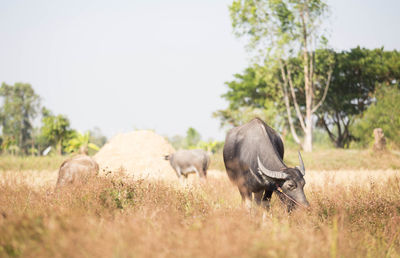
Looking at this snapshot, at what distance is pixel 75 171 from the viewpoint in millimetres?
8812

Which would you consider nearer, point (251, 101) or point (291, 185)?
point (291, 185)

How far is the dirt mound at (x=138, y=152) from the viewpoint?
16.6m

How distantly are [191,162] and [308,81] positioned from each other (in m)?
23.3

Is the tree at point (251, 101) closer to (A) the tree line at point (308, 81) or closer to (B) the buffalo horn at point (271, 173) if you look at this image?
(A) the tree line at point (308, 81)

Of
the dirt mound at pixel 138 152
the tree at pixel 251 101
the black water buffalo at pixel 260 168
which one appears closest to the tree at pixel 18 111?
the tree at pixel 251 101

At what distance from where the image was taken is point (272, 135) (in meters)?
7.52

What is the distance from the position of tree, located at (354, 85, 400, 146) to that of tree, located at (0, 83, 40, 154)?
5535 cm

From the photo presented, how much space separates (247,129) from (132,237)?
15.7 ft

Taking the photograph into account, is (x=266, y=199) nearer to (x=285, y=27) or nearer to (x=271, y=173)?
(x=271, y=173)

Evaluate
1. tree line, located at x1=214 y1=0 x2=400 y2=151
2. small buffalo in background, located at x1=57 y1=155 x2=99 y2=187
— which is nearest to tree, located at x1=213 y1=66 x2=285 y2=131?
tree line, located at x1=214 y1=0 x2=400 y2=151

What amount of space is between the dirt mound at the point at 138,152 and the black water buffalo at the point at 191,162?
163cm

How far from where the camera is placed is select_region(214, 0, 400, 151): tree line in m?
31.6

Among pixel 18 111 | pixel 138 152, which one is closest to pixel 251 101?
pixel 138 152

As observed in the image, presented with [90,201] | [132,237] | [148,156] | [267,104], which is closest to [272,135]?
[90,201]
